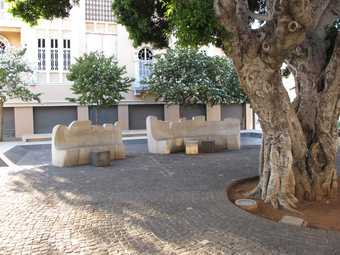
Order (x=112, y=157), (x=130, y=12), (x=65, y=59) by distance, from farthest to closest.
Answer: (x=65, y=59)
(x=112, y=157)
(x=130, y=12)

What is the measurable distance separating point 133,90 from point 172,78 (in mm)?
3660

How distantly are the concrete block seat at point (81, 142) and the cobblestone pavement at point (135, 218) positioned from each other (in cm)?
100

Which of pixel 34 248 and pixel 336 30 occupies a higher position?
pixel 336 30

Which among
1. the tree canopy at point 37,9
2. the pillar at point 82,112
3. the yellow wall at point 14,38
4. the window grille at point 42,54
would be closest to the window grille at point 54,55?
the window grille at point 42,54

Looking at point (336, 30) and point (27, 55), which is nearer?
point (336, 30)

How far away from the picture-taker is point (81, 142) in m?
10.8

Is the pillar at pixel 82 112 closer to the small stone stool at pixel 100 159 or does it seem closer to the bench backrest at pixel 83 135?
the bench backrest at pixel 83 135

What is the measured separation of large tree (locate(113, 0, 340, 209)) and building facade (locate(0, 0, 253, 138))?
49.4 ft

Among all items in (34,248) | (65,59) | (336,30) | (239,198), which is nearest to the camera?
(34,248)

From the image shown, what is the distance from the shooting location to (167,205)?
6160mm

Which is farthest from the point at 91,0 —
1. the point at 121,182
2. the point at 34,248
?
the point at 34,248

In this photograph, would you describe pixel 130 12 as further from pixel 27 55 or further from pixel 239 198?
pixel 27 55

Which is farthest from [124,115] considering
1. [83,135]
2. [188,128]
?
[83,135]

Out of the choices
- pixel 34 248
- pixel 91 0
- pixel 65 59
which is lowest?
pixel 34 248
